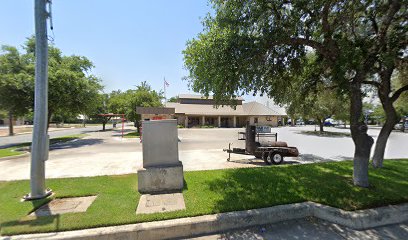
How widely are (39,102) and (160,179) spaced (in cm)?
345

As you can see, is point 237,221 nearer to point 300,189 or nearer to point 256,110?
→ point 300,189

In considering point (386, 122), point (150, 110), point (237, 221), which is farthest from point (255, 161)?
point (150, 110)

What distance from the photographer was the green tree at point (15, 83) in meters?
14.8

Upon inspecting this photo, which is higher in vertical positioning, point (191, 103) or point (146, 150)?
point (191, 103)

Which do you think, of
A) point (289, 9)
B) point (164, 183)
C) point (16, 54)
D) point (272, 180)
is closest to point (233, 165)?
point (272, 180)

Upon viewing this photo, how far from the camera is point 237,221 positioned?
155 inches

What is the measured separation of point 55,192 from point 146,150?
2619 millimetres

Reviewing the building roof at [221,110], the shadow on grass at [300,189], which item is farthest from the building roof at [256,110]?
the shadow on grass at [300,189]

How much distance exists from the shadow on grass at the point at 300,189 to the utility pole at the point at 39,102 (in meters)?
4.28

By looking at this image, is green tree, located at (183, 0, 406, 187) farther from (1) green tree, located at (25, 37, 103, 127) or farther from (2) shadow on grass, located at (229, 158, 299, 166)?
(1) green tree, located at (25, 37, 103, 127)

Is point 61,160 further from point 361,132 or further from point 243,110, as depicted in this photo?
point 243,110

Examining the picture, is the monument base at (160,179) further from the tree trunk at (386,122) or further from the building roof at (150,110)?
the building roof at (150,110)

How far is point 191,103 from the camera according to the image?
147 feet

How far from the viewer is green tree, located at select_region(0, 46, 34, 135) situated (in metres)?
14.8
